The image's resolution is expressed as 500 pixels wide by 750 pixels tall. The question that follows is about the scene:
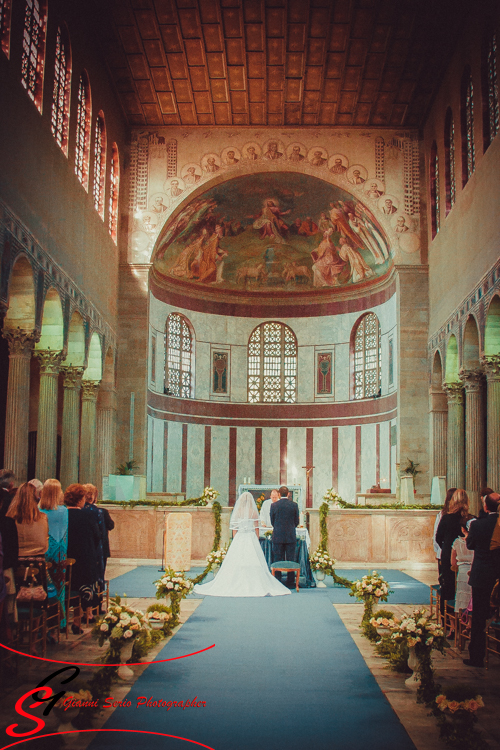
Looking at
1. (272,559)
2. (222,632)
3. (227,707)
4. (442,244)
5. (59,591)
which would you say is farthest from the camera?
(442,244)

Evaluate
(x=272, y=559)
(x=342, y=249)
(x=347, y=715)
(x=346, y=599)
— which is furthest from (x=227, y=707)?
(x=342, y=249)

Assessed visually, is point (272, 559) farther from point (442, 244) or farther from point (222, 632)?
point (442, 244)

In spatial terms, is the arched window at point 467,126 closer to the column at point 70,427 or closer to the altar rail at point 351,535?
the altar rail at point 351,535

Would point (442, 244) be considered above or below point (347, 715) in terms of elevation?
above

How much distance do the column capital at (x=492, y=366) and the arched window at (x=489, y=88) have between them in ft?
17.4

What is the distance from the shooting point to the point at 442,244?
23219 millimetres

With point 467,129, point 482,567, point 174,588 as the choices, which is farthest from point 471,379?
point 482,567

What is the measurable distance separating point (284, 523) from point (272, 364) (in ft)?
58.6

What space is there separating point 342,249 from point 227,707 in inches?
967

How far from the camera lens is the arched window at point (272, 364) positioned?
105 ft

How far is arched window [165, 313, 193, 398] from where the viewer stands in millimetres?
29812

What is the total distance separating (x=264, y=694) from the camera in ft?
23.4

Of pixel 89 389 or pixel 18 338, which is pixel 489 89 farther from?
pixel 89 389

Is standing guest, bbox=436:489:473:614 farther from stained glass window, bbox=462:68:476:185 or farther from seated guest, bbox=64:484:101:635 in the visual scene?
stained glass window, bbox=462:68:476:185
